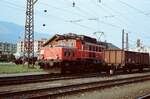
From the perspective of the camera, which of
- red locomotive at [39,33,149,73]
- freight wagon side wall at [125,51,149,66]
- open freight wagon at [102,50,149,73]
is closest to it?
red locomotive at [39,33,149,73]

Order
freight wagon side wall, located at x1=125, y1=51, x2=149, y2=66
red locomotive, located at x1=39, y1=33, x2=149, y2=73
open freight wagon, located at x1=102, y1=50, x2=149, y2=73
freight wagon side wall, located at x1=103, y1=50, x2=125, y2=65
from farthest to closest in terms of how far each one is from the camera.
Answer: freight wagon side wall, located at x1=125, y1=51, x2=149, y2=66 → freight wagon side wall, located at x1=103, y1=50, x2=125, y2=65 → open freight wagon, located at x1=102, y1=50, x2=149, y2=73 → red locomotive, located at x1=39, y1=33, x2=149, y2=73

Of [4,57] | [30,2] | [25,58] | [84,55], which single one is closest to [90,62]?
[84,55]

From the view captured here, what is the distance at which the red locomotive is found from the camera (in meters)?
29.3

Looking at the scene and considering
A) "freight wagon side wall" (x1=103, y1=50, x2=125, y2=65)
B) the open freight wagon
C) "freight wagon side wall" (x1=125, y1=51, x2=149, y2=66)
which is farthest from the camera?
"freight wagon side wall" (x1=125, y1=51, x2=149, y2=66)

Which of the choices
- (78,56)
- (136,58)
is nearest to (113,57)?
(136,58)

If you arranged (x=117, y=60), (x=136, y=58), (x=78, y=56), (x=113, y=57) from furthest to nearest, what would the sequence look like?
(x=136, y=58), (x=113, y=57), (x=117, y=60), (x=78, y=56)

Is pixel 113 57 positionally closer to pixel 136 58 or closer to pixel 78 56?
pixel 136 58

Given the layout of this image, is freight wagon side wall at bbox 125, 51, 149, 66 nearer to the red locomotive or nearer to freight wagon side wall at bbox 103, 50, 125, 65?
the red locomotive

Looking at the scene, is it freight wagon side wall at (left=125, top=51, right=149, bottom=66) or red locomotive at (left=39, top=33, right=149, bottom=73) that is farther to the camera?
freight wagon side wall at (left=125, top=51, right=149, bottom=66)

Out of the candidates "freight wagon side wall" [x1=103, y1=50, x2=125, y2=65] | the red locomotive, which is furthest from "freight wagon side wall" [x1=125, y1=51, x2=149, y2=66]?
"freight wagon side wall" [x1=103, y1=50, x2=125, y2=65]

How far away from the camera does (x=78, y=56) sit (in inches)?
1215

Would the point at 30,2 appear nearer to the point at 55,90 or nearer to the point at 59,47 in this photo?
the point at 59,47

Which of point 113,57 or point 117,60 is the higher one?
point 113,57

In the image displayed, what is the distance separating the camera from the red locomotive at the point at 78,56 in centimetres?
2928
